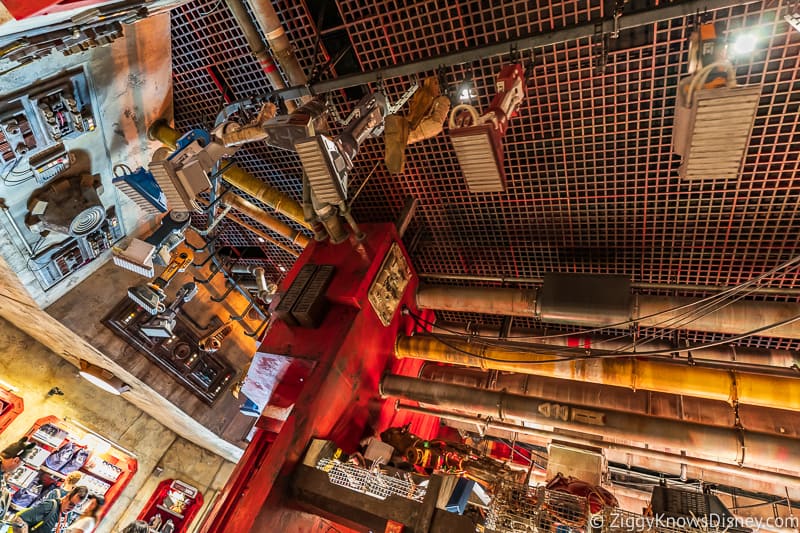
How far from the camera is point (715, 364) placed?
13.6 ft

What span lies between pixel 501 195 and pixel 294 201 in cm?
258

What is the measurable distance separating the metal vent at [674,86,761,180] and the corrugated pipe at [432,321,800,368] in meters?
1.88

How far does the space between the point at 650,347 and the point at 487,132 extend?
3.56 metres

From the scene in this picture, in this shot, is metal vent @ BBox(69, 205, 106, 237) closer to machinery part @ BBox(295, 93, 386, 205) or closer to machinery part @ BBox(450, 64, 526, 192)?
machinery part @ BBox(295, 93, 386, 205)

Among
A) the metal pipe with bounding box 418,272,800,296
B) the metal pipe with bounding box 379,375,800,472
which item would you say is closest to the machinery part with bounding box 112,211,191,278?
the metal pipe with bounding box 379,375,800,472

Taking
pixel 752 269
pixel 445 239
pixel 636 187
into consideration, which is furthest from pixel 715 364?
pixel 445 239

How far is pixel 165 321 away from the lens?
5883 millimetres

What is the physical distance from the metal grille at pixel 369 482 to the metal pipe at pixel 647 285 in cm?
251

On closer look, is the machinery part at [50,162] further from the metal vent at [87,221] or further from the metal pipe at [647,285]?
the metal pipe at [647,285]

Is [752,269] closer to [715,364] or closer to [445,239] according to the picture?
[715,364]

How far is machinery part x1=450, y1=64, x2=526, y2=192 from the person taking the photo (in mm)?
2565

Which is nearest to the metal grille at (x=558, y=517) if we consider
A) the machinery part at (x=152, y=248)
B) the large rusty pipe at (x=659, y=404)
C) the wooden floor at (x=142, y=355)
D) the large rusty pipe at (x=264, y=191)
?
the large rusty pipe at (x=659, y=404)

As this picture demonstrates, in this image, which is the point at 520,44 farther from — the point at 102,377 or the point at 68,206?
the point at 102,377

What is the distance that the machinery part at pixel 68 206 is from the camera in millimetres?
4117
